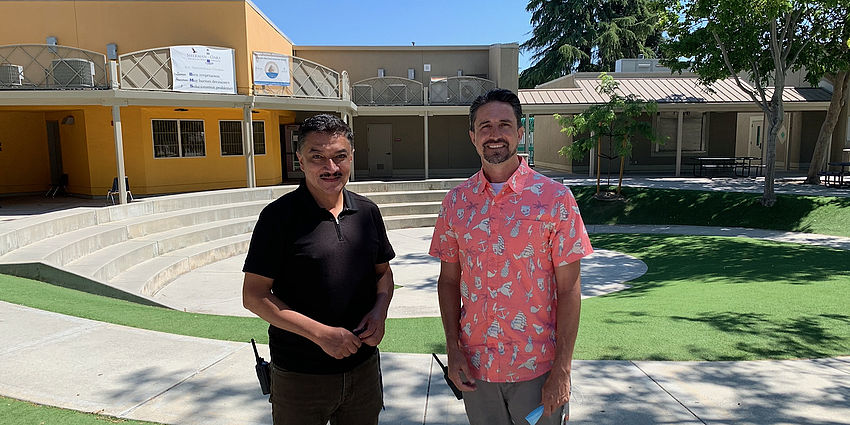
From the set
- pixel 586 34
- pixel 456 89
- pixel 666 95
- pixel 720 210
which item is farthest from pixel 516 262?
pixel 586 34

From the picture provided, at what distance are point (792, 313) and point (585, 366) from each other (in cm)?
308

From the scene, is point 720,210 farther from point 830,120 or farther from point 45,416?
point 45,416

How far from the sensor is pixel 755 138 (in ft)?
82.1

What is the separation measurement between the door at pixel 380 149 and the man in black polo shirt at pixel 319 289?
2027 cm

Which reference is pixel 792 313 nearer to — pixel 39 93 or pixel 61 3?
pixel 39 93

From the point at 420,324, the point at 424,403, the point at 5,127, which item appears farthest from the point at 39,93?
the point at 424,403

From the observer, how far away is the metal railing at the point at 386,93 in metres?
19.2

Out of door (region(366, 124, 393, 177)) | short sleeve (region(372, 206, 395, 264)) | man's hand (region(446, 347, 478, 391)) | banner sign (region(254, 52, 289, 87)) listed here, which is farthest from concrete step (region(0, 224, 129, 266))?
door (region(366, 124, 393, 177))

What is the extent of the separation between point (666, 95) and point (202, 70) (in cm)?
1735

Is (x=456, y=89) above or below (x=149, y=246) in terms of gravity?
above

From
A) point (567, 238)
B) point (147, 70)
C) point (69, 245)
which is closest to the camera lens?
point (567, 238)

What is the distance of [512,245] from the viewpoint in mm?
2039

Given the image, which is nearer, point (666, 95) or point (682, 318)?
point (682, 318)

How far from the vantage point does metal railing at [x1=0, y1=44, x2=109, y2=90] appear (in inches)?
487
